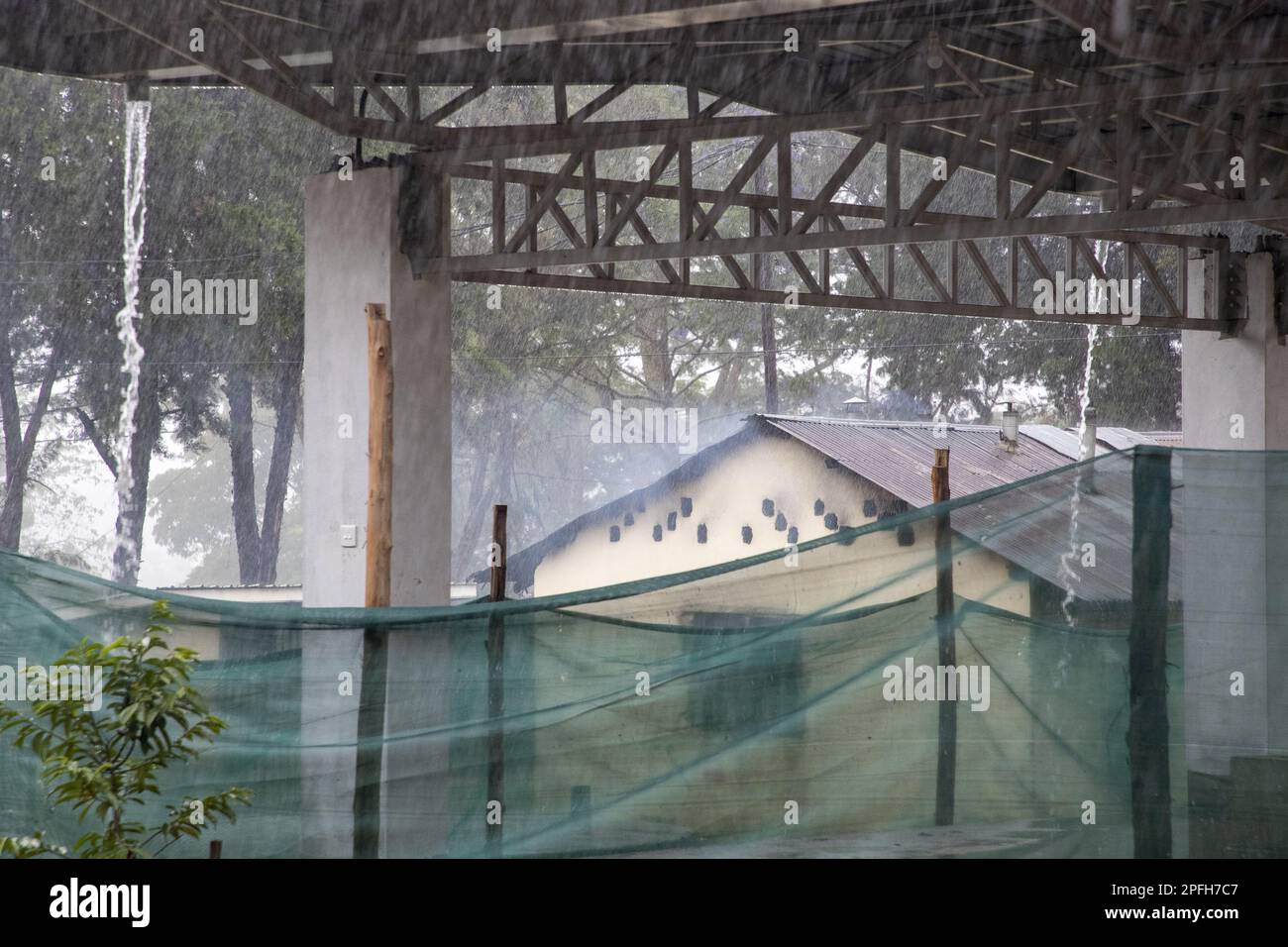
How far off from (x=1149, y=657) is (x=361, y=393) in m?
5.63

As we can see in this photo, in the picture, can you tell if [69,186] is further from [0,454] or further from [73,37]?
[73,37]

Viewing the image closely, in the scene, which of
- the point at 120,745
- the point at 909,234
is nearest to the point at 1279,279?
the point at 909,234

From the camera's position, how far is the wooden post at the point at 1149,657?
573cm

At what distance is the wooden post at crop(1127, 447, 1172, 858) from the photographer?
5.73 metres

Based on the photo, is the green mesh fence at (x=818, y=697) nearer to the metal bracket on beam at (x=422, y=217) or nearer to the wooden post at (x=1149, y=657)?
the wooden post at (x=1149, y=657)

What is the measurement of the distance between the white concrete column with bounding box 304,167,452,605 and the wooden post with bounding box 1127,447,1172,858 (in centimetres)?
507

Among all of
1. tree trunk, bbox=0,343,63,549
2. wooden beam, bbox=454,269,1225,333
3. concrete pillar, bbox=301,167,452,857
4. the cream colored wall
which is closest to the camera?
concrete pillar, bbox=301,167,452,857

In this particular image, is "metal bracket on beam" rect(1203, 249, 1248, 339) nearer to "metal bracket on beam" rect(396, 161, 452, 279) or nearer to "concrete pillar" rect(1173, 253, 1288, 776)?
"metal bracket on beam" rect(396, 161, 452, 279)

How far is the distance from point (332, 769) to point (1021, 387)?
32.7 metres

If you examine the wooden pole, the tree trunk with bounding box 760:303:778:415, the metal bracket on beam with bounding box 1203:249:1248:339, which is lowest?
the wooden pole

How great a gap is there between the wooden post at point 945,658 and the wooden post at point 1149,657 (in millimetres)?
696

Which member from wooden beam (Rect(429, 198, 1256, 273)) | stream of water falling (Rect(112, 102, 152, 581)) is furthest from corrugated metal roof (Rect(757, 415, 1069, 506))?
stream of water falling (Rect(112, 102, 152, 581))

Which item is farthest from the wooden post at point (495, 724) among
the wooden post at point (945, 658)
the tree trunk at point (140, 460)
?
the tree trunk at point (140, 460)

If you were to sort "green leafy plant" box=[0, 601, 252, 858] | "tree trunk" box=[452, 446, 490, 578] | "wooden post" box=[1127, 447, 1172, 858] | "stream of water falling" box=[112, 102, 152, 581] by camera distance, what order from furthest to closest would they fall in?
1. "tree trunk" box=[452, 446, 490, 578]
2. "stream of water falling" box=[112, 102, 152, 581]
3. "wooden post" box=[1127, 447, 1172, 858]
4. "green leafy plant" box=[0, 601, 252, 858]
